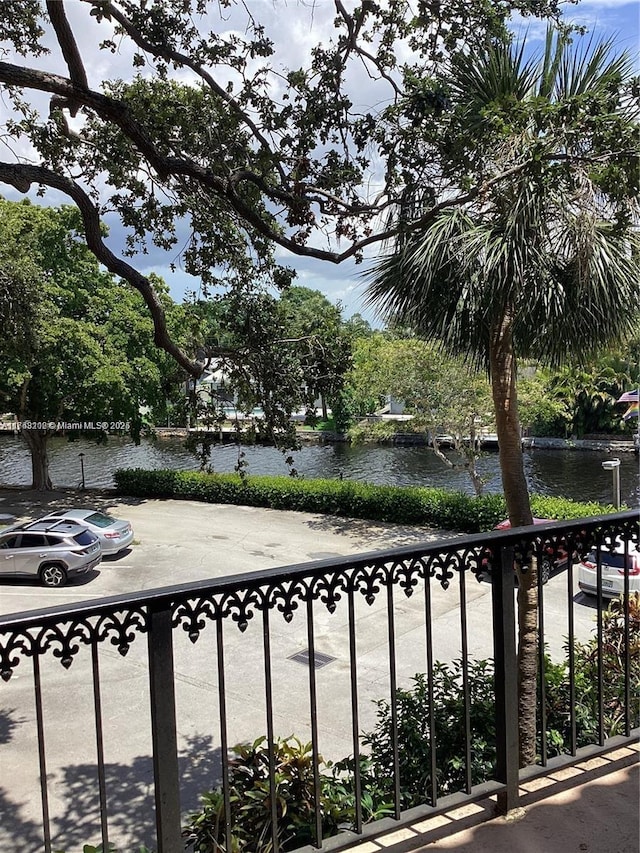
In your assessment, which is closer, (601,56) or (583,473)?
(601,56)

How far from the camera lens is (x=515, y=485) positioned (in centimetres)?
504

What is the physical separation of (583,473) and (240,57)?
27.0 m

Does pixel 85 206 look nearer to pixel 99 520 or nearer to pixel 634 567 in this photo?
pixel 634 567

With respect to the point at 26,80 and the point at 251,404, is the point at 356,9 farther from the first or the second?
the point at 251,404

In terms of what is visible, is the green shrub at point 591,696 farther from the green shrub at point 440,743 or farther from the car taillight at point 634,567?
the car taillight at point 634,567

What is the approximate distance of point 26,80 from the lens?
3.84 m

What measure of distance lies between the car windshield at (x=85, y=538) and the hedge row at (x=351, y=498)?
3.17m

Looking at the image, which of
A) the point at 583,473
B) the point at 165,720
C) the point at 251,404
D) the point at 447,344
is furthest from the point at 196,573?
the point at 583,473

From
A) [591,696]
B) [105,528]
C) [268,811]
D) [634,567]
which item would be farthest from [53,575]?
[268,811]

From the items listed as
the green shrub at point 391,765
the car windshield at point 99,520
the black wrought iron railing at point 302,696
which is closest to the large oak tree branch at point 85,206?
the black wrought iron railing at point 302,696

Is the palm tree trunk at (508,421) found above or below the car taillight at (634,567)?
above

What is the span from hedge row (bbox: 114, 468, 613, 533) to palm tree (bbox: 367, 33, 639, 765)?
373 inches

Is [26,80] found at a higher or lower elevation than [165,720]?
higher

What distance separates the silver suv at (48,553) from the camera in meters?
13.0
